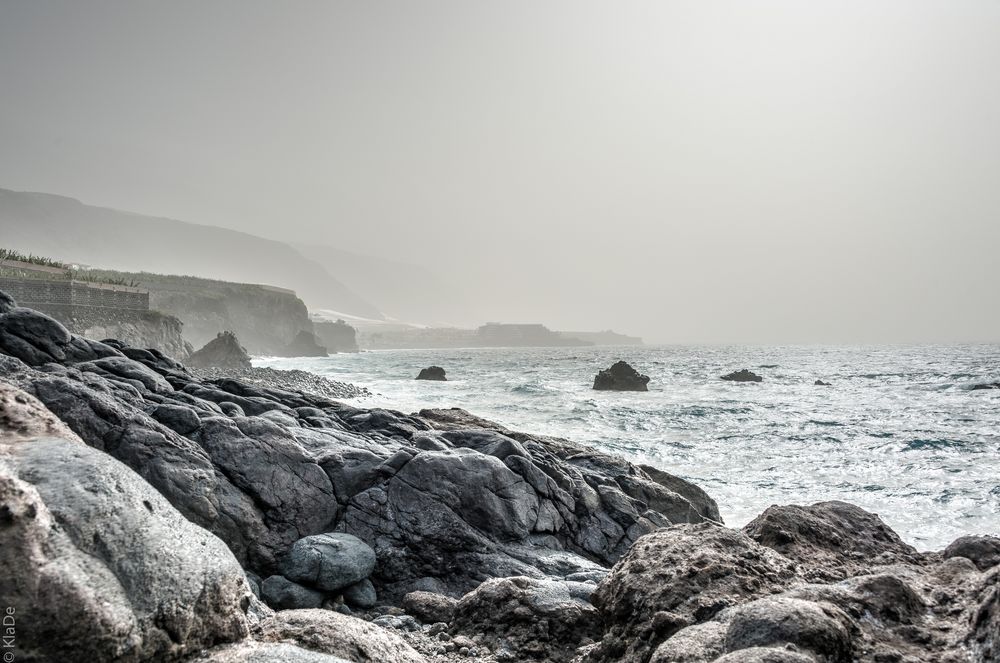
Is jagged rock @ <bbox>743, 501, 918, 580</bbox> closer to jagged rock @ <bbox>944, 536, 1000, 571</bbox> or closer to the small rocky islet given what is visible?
the small rocky islet

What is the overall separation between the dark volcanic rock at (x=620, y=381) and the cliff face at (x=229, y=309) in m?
67.3

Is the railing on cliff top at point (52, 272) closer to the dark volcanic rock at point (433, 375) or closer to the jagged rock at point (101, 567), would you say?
the dark volcanic rock at point (433, 375)

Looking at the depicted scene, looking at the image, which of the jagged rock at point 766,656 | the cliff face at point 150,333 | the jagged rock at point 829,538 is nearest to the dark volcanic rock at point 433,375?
the cliff face at point 150,333

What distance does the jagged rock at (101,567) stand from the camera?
274 cm

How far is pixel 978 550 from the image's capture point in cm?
495

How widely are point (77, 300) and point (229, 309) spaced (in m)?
66.1

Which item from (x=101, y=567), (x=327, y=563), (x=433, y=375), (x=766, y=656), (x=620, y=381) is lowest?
(x=433, y=375)

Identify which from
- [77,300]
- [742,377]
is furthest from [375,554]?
[742,377]

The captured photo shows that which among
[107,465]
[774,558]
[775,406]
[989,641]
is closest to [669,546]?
[774,558]

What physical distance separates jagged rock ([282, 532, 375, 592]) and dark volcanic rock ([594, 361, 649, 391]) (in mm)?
38108

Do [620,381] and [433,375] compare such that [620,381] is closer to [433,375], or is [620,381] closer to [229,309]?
[433,375]

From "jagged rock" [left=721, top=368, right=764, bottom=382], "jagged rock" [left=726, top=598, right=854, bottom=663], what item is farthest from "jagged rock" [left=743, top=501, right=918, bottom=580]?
"jagged rock" [left=721, top=368, right=764, bottom=382]

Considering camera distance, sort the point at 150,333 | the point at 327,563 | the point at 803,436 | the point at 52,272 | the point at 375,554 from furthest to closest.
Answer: the point at 150,333, the point at 52,272, the point at 803,436, the point at 375,554, the point at 327,563

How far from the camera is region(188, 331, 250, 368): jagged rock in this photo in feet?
172
